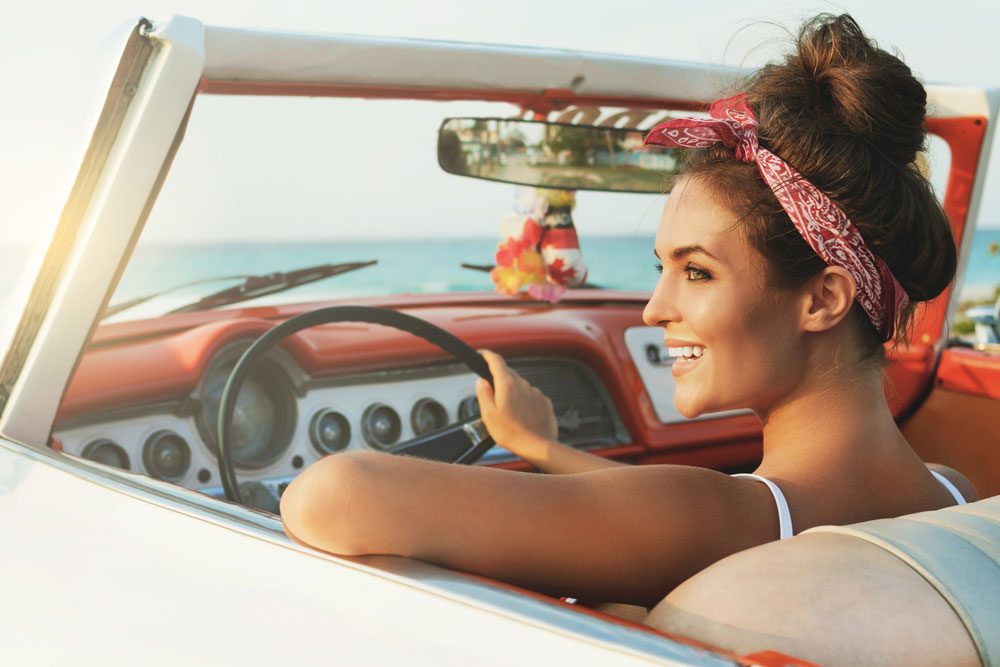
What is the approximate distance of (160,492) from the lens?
1.46 meters

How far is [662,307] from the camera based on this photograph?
5.12ft

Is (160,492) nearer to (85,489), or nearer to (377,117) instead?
(85,489)

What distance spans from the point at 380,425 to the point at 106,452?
73 cm

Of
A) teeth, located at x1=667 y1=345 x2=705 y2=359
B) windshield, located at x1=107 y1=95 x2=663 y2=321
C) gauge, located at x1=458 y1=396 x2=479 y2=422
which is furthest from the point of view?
windshield, located at x1=107 y1=95 x2=663 y2=321

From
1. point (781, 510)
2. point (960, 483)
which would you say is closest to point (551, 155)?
point (960, 483)

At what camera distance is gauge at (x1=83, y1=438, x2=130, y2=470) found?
97.1 inches

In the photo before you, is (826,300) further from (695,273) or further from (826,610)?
(826,610)

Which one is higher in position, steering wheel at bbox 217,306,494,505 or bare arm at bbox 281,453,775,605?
steering wheel at bbox 217,306,494,505

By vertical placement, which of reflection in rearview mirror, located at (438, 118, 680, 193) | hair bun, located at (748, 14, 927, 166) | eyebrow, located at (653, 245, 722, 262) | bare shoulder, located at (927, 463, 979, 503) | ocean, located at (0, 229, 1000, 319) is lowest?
bare shoulder, located at (927, 463, 979, 503)

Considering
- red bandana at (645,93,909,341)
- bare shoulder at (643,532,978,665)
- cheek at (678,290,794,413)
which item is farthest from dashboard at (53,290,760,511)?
bare shoulder at (643,532,978,665)

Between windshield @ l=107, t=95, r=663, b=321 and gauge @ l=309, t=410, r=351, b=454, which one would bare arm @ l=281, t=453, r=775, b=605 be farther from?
windshield @ l=107, t=95, r=663, b=321

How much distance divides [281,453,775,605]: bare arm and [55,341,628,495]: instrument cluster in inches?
44.5

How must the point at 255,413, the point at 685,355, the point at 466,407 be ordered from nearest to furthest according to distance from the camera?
the point at 685,355, the point at 255,413, the point at 466,407

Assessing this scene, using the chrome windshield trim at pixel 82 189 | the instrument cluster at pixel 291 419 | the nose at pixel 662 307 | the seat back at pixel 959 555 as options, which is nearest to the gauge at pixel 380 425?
the instrument cluster at pixel 291 419
